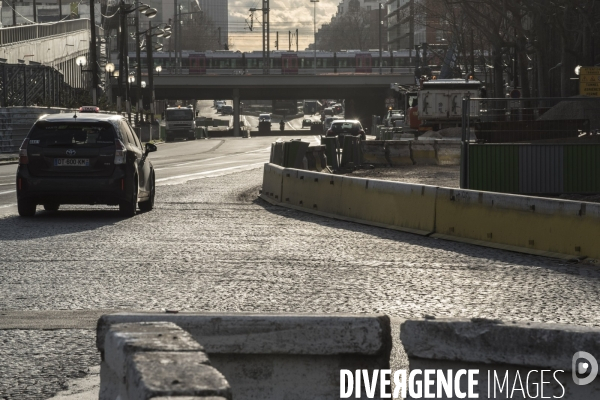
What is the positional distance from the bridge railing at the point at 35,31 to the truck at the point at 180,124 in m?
10.0

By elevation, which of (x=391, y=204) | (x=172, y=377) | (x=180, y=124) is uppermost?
(x=172, y=377)

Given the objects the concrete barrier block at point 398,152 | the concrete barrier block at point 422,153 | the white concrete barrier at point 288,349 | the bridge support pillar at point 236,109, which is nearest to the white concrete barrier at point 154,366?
the white concrete barrier at point 288,349

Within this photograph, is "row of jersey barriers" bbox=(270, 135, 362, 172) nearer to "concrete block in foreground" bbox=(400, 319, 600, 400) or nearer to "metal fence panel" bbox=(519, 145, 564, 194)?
"metal fence panel" bbox=(519, 145, 564, 194)

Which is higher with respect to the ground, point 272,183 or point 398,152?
point 272,183

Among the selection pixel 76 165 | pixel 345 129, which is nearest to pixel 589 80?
pixel 76 165

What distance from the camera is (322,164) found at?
31.7 meters

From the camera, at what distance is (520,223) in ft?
45.6

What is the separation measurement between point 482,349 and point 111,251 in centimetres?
852

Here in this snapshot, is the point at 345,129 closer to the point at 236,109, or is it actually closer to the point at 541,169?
the point at 541,169

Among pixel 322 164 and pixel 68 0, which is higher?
pixel 68 0

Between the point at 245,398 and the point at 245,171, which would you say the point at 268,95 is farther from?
the point at 245,398

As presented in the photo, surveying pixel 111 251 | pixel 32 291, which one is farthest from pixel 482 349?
pixel 111 251

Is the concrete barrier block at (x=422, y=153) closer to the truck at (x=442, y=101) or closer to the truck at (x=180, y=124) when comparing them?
the truck at (x=442, y=101)

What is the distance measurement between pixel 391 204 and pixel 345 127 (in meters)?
39.5
